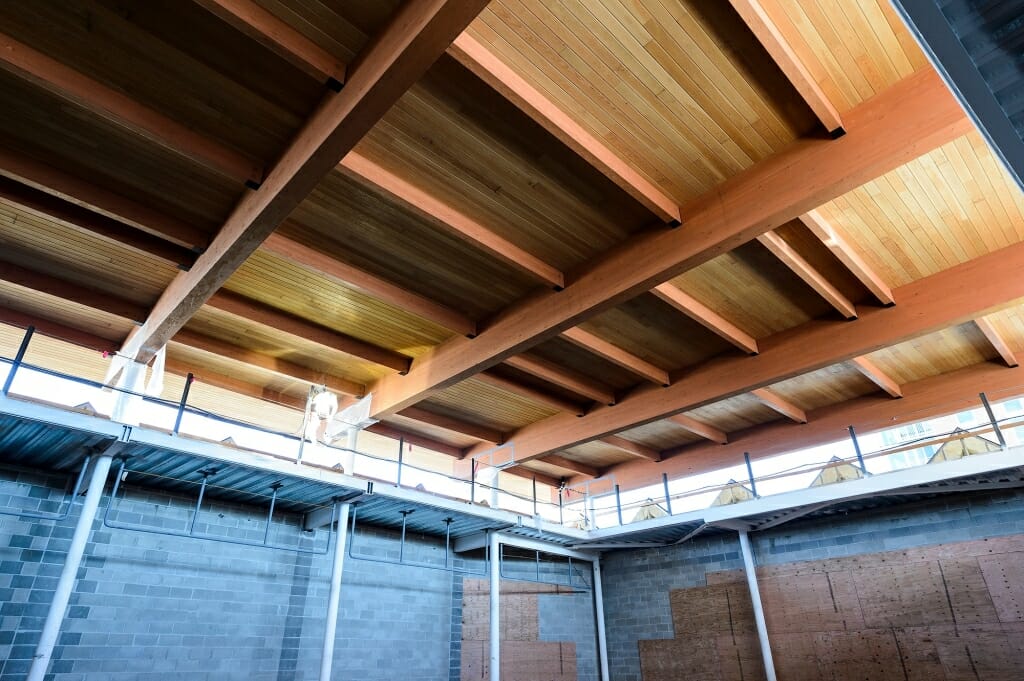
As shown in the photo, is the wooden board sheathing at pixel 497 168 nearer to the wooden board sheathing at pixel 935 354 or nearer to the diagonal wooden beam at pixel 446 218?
the diagonal wooden beam at pixel 446 218

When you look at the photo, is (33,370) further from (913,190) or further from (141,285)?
(913,190)

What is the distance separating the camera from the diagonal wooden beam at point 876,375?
9.73 m

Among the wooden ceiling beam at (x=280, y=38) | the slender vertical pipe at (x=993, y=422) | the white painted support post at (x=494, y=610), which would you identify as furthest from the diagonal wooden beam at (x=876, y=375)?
the wooden ceiling beam at (x=280, y=38)

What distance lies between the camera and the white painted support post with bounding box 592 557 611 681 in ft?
44.4

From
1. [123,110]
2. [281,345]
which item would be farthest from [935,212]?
[281,345]

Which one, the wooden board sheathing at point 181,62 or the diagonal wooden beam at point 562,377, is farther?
the diagonal wooden beam at point 562,377

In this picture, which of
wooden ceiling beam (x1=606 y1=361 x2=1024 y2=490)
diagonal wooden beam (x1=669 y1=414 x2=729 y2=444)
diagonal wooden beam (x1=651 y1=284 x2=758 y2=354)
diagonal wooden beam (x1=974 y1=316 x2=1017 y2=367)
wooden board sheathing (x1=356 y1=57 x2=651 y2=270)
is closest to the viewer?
wooden board sheathing (x1=356 y1=57 x2=651 y2=270)

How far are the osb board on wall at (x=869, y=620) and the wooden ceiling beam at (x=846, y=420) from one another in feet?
7.20

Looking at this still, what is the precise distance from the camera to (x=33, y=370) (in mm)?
7043

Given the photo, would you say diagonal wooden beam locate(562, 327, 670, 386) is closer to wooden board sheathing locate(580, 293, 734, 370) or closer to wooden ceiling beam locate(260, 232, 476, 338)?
wooden board sheathing locate(580, 293, 734, 370)

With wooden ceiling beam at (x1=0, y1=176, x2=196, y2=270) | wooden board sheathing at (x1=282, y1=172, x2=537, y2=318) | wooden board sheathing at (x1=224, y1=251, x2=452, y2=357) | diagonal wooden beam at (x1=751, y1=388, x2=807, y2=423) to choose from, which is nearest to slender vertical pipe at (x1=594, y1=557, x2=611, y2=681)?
diagonal wooden beam at (x1=751, y1=388, x2=807, y2=423)

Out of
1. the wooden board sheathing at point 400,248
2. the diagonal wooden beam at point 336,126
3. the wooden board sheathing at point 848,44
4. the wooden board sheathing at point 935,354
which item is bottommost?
the diagonal wooden beam at point 336,126

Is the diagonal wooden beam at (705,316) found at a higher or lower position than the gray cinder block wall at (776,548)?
higher

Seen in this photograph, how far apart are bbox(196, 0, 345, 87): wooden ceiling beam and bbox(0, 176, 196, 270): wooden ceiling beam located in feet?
10.7
